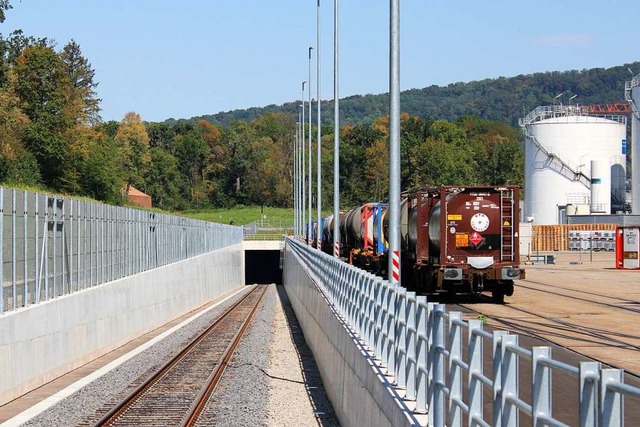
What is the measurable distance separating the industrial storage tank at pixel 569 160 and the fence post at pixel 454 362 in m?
93.4

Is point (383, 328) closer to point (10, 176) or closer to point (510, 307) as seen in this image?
point (510, 307)

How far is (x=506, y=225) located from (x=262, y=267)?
278ft

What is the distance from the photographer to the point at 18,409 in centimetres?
1728

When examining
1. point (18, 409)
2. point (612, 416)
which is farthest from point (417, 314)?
point (18, 409)

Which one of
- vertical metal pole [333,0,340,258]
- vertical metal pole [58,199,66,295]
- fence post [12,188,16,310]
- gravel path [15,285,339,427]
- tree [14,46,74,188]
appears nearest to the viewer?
gravel path [15,285,339,427]

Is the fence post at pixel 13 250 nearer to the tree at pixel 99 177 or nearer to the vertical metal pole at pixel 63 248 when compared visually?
the vertical metal pole at pixel 63 248

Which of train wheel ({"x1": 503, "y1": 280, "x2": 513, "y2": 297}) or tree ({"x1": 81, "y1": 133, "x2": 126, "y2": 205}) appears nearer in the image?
train wheel ({"x1": 503, "y1": 280, "x2": 513, "y2": 297})

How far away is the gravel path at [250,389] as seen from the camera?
54.6 ft

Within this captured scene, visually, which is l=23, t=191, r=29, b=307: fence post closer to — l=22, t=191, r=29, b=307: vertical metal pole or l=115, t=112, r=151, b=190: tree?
l=22, t=191, r=29, b=307: vertical metal pole

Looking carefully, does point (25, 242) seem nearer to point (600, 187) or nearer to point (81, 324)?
point (81, 324)

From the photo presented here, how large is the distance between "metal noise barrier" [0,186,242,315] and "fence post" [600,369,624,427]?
49.8 ft

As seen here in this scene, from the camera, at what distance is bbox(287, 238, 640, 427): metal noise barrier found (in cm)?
468

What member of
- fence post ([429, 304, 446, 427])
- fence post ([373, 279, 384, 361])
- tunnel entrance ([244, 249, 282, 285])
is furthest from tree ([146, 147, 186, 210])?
fence post ([429, 304, 446, 427])

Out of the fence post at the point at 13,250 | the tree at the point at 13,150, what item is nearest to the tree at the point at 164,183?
the tree at the point at 13,150
